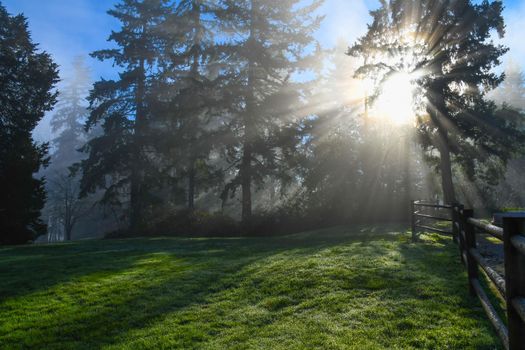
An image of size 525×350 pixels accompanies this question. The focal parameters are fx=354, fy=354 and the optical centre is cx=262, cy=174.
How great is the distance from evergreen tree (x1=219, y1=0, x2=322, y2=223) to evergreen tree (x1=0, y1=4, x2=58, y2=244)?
13.0 meters

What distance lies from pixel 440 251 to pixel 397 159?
58.2 ft

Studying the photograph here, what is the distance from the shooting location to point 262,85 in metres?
27.8

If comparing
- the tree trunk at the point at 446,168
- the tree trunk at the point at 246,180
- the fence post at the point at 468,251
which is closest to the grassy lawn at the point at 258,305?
the fence post at the point at 468,251

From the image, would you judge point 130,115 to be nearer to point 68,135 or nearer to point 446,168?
point 446,168

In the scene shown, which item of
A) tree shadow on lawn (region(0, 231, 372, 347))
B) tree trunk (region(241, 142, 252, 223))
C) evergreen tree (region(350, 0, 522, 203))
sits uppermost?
evergreen tree (region(350, 0, 522, 203))

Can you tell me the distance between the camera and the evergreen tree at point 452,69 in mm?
22406

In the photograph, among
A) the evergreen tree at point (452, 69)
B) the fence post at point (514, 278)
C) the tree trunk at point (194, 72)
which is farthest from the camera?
the tree trunk at point (194, 72)

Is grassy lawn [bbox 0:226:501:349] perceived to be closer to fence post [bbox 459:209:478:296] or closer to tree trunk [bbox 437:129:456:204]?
fence post [bbox 459:209:478:296]

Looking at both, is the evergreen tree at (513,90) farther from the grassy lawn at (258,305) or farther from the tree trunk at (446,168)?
the grassy lawn at (258,305)

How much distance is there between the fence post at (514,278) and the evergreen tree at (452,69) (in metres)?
21.7

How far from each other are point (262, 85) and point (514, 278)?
25899mm

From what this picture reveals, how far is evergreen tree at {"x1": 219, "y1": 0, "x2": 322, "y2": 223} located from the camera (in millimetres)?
26344

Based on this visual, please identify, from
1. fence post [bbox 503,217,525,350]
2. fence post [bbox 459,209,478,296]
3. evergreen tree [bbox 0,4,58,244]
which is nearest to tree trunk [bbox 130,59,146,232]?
evergreen tree [bbox 0,4,58,244]

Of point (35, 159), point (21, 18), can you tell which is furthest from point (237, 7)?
point (35, 159)
